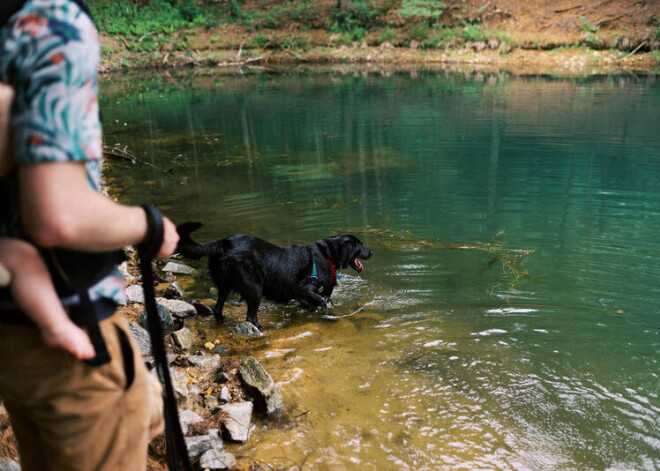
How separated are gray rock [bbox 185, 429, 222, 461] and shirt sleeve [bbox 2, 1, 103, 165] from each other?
237cm

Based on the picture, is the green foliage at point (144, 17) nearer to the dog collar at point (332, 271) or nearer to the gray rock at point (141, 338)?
the dog collar at point (332, 271)

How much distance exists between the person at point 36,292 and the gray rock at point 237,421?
7.33 ft

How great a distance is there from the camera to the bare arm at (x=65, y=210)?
123cm

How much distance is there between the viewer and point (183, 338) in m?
4.67

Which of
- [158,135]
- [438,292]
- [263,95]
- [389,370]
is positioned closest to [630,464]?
[389,370]

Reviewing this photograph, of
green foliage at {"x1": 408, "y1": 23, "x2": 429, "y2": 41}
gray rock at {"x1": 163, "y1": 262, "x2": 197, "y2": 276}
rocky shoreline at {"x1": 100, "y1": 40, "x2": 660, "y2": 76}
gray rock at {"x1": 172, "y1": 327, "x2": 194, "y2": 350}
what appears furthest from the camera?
green foliage at {"x1": 408, "y1": 23, "x2": 429, "y2": 41}

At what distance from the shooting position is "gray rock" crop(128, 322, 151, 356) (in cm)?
417

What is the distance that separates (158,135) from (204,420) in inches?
522

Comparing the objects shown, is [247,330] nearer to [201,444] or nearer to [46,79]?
[201,444]

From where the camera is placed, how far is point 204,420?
11.4ft

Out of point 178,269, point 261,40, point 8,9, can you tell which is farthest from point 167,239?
point 261,40

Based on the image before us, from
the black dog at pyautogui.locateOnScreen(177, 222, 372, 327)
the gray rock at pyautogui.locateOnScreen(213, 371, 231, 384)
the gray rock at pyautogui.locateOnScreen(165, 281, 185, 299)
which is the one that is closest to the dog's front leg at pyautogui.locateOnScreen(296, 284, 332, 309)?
the black dog at pyautogui.locateOnScreen(177, 222, 372, 327)

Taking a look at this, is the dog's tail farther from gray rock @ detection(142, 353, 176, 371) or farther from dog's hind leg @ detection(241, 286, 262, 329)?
gray rock @ detection(142, 353, 176, 371)

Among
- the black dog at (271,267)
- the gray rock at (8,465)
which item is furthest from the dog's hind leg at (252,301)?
the gray rock at (8,465)
